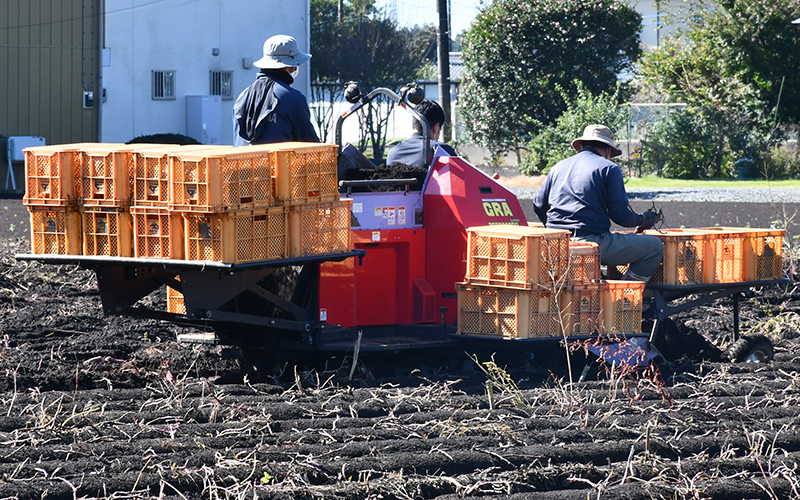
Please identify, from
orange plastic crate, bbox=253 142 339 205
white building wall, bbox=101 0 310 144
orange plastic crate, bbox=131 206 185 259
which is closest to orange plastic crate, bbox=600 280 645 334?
orange plastic crate, bbox=253 142 339 205

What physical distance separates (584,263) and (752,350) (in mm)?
1674

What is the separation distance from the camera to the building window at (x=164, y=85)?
31344 mm

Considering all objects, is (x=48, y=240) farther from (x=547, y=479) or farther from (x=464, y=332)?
(x=547, y=479)

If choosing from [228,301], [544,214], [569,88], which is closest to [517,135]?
[569,88]

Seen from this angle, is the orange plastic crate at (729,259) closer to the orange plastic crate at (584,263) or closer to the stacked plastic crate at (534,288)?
the stacked plastic crate at (534,288)

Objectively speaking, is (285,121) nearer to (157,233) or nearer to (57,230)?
(157,233)

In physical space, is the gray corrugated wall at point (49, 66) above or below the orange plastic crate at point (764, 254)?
above

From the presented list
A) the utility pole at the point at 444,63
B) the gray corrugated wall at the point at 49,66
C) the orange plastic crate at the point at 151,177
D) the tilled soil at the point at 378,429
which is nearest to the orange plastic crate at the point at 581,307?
the tilled soil at the point at 378,429

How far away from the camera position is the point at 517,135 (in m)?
28.9

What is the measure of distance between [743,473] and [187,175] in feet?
11.2

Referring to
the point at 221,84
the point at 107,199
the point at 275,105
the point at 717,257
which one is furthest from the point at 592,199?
the point at 221,84

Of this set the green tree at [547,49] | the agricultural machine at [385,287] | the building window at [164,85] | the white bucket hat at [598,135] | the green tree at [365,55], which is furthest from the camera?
the green tree at [365,55]

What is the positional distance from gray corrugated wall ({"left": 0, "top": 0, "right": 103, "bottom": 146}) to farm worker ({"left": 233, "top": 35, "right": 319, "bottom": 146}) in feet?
62.2

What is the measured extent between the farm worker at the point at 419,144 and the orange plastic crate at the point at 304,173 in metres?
1.55
